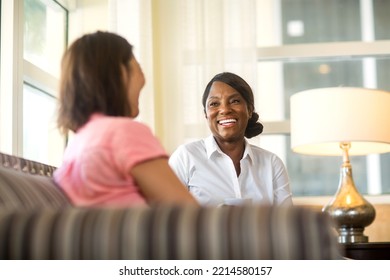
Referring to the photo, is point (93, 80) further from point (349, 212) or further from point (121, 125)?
point (349, 212)

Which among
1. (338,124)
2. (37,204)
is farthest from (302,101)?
(37,204)

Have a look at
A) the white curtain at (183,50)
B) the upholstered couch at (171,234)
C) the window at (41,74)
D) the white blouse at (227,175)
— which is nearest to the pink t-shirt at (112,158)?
the upholstered couch at (171,234)

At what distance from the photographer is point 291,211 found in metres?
0.64

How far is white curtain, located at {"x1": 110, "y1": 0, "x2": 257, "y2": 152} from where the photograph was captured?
2.81 metres

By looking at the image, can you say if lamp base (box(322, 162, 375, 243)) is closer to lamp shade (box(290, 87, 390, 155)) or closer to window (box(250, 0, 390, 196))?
lamp shade (box(290, 87, 390, 155))

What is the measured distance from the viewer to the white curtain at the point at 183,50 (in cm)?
281

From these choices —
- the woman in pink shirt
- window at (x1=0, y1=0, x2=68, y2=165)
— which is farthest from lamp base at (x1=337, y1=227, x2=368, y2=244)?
the woman in pink shirt

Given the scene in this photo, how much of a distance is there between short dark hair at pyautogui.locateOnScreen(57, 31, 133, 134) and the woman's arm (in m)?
0.16

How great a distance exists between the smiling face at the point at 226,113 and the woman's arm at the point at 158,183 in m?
1.42

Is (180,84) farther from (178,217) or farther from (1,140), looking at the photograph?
(178,217)

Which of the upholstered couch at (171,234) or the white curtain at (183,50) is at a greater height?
the white curtain at (183,50)

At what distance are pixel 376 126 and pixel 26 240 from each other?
72.6 inches

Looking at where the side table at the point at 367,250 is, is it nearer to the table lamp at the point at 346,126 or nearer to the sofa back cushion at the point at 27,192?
the table lamp at the point at 346,126

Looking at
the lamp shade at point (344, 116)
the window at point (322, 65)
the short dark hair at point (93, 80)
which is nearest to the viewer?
the short dark hair at point (93, 80)
